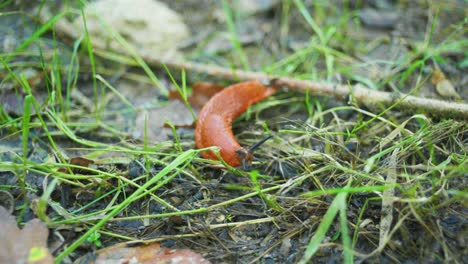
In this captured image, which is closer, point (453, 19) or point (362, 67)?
point (362, 67)

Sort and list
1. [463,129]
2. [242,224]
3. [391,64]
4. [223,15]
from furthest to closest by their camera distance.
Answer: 1. [223,15]
2. [391,64]
3. [463,129]
4. [242,224]

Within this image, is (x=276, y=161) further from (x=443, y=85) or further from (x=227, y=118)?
(x=443, y=85)

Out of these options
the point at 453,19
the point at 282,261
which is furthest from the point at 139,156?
the point at 453,19

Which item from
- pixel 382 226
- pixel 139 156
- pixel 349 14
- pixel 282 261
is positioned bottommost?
pixel 282 261

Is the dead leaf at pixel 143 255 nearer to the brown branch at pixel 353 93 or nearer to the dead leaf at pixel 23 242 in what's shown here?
the dead leaf at pixel 23 242

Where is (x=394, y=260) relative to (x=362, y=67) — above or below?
below

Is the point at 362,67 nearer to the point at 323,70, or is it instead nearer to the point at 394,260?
the point at 323,70
